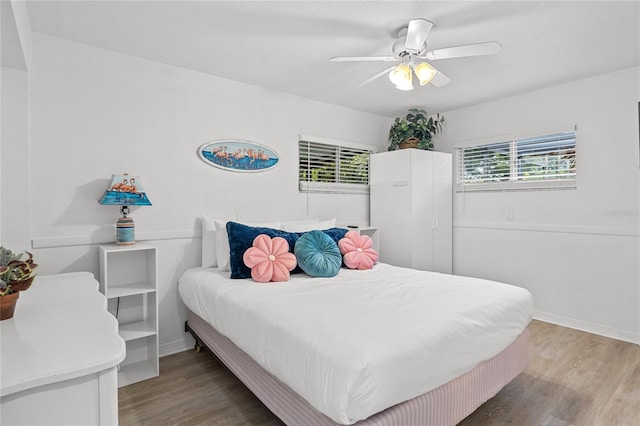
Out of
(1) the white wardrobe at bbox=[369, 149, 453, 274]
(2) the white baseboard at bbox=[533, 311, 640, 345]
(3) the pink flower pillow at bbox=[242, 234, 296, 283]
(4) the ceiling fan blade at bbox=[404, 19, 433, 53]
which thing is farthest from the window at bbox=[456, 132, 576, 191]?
(3) the pink flower pillow at bbox=[242, 234, 296, 283]

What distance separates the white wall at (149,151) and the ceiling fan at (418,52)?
1430 millimetres

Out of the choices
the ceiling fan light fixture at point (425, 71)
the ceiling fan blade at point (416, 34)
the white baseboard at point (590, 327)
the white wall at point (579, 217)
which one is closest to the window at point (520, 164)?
the white wall at point (579, 217)

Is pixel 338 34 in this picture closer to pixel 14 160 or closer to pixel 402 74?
pixel 402 74

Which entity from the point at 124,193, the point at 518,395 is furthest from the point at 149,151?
the point at 518,395

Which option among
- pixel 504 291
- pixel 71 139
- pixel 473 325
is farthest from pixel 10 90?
pixel 504 291

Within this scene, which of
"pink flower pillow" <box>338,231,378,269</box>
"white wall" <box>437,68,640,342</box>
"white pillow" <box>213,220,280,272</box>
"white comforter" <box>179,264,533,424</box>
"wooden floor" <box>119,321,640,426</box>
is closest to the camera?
"white comforter" <box>179,264,533,424</box>

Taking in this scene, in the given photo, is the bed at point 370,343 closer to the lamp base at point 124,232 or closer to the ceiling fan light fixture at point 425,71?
the lamp base at point 124,232

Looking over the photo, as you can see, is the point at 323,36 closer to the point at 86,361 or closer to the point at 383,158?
the point at 383,158

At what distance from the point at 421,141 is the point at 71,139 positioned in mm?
3457

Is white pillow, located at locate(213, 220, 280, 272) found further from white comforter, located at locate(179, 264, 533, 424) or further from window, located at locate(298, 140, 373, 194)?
window, located at locate(298, 140, 373, 194)

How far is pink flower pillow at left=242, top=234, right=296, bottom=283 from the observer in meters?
2.52

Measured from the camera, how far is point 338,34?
2443 millimetres

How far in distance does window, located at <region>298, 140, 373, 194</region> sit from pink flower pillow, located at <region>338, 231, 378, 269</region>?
38.9 inches

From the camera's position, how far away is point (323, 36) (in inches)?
97.5
